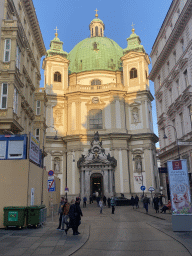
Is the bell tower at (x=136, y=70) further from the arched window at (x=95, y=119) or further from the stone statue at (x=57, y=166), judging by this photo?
the stone statue at (x=57, y=166)

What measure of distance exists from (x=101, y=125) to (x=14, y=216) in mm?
38099

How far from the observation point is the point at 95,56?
61.1 meters

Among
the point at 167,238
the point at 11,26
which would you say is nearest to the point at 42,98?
the point at 11,26

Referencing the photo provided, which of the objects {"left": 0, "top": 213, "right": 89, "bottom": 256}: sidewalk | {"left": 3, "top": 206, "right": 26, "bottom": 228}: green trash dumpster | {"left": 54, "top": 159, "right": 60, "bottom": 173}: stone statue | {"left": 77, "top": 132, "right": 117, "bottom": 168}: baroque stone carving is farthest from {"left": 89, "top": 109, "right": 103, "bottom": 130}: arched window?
{"left": 0, "top": 213, "right": 89, "bottom": 256}: sidewalk

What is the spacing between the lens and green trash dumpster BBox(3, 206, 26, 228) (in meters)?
14.1

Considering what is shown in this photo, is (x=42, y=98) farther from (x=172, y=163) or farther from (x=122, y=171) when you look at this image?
(x=172, y=163)

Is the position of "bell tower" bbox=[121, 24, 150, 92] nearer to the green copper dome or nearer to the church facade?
the church facade

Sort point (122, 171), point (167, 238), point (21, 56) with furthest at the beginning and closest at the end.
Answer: point (122, 171), point (21, 56), point (167, 238)

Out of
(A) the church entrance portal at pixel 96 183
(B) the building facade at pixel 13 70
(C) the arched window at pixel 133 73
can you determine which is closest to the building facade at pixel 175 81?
(A) the church entrance portal at pixel 96 183

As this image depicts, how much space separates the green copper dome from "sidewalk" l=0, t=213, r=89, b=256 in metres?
49.3

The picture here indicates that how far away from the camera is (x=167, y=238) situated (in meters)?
11.9

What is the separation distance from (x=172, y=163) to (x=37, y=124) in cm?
2264

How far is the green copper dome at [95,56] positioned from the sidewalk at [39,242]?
1941 inches

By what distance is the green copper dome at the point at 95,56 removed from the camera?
6019cm
